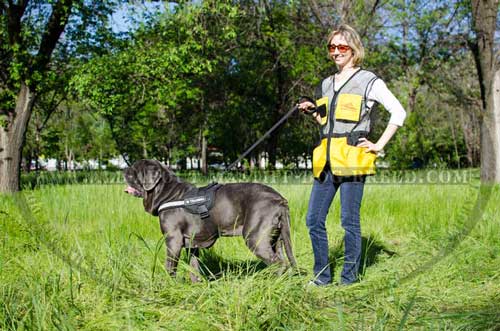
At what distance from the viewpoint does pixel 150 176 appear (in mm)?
4195

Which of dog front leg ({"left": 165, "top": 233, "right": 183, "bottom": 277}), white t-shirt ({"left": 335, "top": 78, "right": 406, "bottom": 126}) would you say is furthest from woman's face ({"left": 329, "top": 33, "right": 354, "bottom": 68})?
dog front leg ({"left": 165, "top": 233, "right": 183, "bottom": 277})

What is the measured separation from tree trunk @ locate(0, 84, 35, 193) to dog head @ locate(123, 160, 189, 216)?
8014 mm

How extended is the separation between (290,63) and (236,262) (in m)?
13.7

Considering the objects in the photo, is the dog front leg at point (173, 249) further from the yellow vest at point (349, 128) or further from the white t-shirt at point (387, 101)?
the white t-shirt at point (387, 101)

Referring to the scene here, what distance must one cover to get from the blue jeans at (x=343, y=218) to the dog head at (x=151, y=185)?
3.97 ft

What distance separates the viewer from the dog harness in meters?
3.99

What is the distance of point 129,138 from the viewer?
18.1 metres

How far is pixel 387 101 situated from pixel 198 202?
70.1 inches

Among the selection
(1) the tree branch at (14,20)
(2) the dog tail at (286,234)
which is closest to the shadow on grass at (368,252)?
(2) the dog tail at (286,234)

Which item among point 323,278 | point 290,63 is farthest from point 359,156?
point 290,63

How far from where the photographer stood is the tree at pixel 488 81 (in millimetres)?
10867

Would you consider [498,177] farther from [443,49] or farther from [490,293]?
[490,293]

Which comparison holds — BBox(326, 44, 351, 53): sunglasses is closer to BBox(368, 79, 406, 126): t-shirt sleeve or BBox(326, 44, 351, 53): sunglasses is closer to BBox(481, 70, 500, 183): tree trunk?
BBox(368, 79, 406, 126): t-shirt sleeve

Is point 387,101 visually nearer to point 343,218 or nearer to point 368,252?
point 343,218
